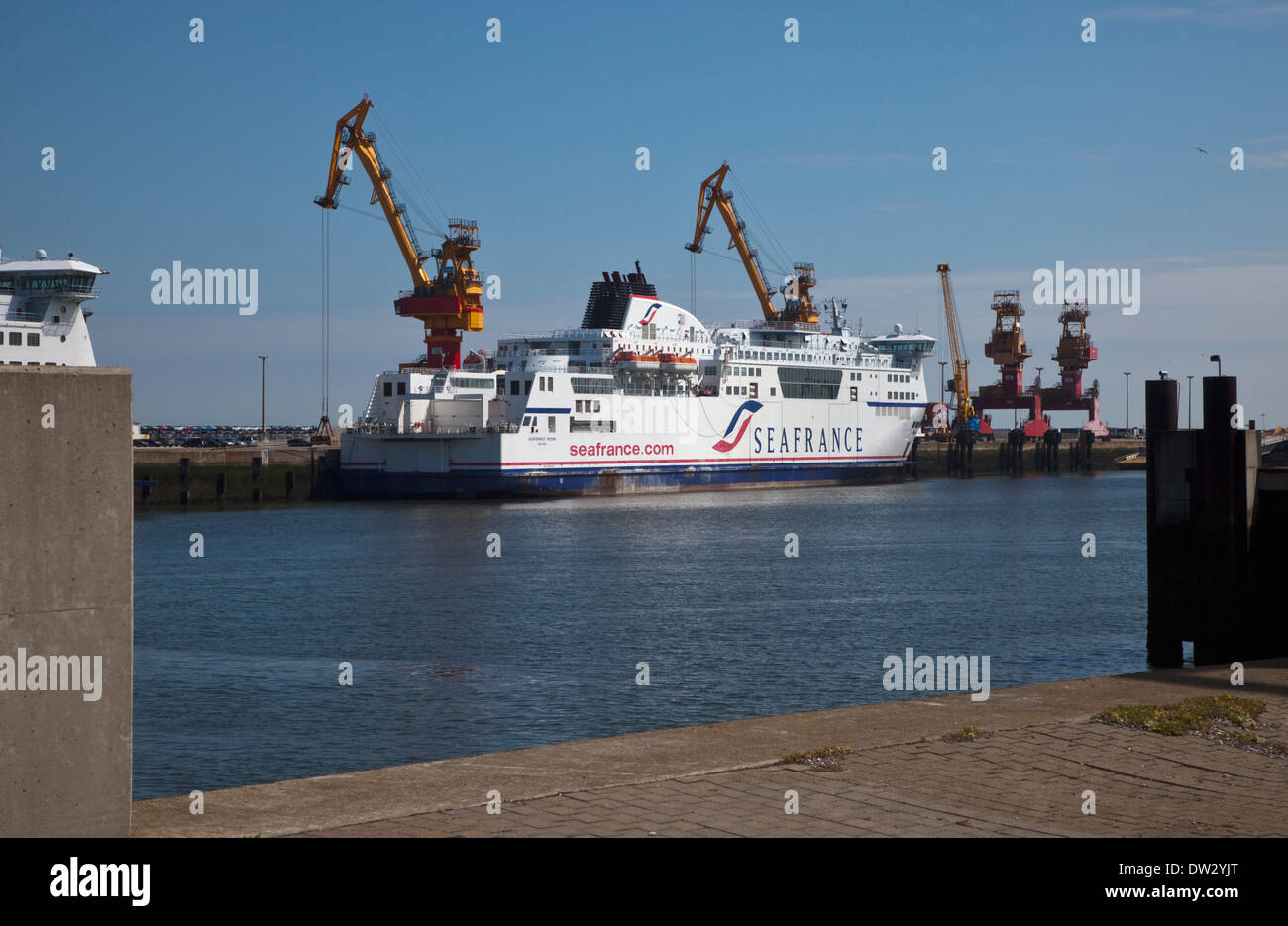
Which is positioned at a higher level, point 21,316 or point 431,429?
point 21,316

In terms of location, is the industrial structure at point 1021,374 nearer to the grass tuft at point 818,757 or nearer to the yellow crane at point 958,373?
the yellow crane at point 958,373

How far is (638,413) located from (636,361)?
2.83 m

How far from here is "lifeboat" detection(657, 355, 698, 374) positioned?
228 feet

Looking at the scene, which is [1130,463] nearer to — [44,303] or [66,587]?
[44,303]

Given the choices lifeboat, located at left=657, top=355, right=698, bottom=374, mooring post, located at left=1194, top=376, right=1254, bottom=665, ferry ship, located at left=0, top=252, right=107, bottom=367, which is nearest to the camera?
mooring post, located at left=1194, top=376, right=1254, bottom=665

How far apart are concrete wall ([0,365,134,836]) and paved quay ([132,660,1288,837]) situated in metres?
0.83

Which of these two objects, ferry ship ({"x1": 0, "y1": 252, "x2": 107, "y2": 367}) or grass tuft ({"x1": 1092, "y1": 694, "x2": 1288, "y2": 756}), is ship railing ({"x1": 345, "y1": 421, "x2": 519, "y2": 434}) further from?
grass tuft ({"x1": 1092, "y1": 694, "x2": 1288, "y2": 756})

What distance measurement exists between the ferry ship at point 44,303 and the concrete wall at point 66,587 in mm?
49862

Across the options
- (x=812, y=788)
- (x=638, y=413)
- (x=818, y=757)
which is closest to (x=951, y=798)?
(x=812, y=788)

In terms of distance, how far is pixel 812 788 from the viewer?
289 inches

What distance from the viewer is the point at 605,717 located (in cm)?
1583

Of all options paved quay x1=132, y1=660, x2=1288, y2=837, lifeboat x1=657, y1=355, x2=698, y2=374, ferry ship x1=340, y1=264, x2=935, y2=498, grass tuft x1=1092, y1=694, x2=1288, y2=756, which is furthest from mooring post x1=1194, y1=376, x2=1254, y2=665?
lifeboat x1=657, y1=355, x2=698, y2=374
